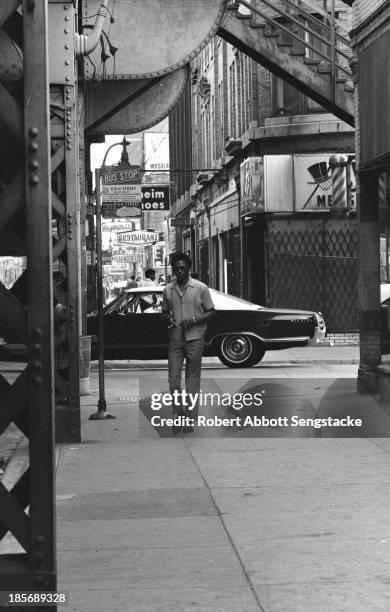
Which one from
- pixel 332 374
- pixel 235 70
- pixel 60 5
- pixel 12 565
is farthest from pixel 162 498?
pixel 235 70

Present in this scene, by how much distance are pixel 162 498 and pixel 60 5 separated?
16.9 feet

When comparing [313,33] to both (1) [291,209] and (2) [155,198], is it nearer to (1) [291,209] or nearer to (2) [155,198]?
(1) [291,209]

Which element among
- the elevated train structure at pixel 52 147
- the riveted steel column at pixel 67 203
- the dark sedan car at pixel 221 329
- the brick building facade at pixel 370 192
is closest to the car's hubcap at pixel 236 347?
the dark sedan car at pixel 221 329

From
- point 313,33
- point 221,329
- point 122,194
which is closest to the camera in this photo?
point 221,329

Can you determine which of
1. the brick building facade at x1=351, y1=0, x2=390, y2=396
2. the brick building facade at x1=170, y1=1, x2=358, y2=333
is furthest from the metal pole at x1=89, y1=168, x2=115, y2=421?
the brick building facade at x1=170, y1=1, x2=358, y2=333

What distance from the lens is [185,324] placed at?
40.4 ft

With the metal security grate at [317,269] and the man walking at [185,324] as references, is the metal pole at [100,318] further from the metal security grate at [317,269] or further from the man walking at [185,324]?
the metal security grate at [317,269]

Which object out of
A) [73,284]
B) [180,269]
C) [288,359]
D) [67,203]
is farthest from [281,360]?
[67,203]

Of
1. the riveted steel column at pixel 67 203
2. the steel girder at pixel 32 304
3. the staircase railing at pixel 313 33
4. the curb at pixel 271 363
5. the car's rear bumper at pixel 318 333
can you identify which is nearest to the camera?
the steel girder at pixel 32 304

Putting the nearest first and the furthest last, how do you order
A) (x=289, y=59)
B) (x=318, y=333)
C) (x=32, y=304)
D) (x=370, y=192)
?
(x=32, y=304), (x=370, y=192), (x=318, y=333), (x=289, y=59)

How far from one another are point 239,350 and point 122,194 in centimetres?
981

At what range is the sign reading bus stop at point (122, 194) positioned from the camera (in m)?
30.4

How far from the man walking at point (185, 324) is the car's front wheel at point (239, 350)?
382 inches

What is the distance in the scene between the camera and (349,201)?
2948 cm
